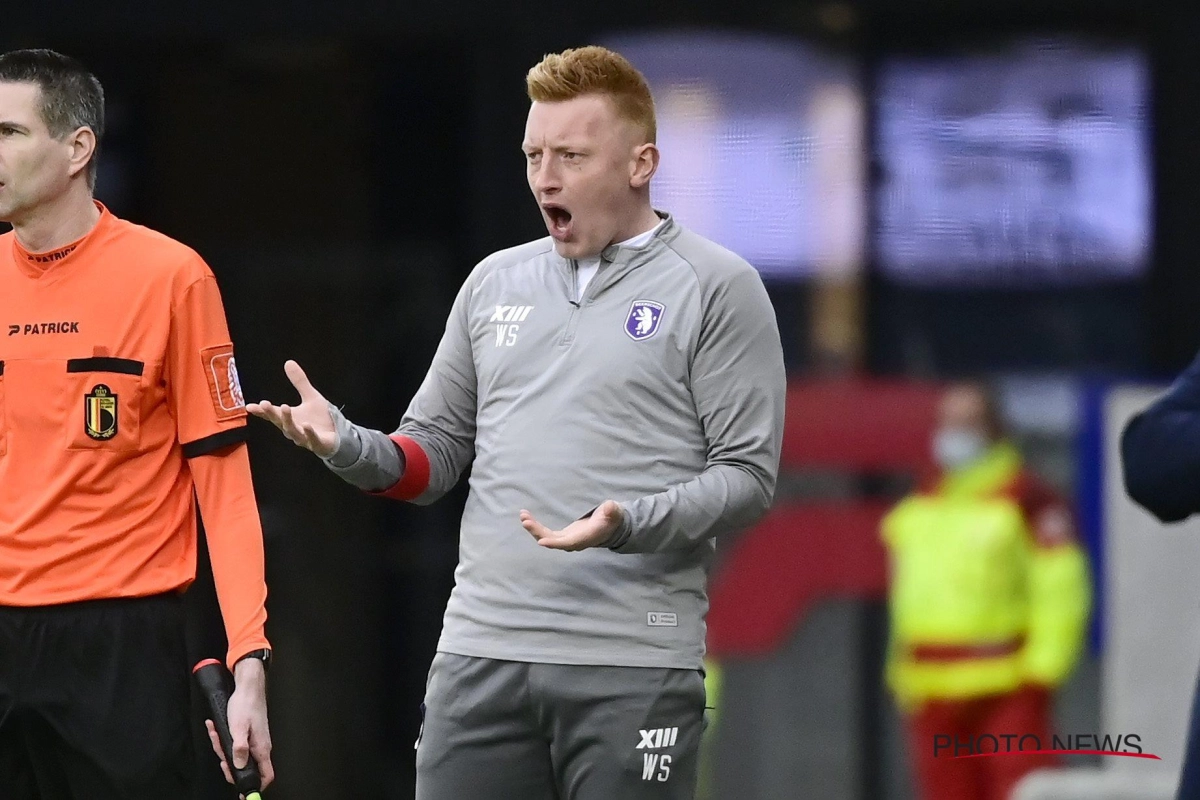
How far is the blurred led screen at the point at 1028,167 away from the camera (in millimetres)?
6309

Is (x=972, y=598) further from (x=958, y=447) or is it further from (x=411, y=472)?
(x=411, y=472)

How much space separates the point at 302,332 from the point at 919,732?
2689 mm

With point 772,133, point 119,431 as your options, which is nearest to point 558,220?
point 119,431

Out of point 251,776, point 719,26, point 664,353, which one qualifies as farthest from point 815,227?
point 251,776

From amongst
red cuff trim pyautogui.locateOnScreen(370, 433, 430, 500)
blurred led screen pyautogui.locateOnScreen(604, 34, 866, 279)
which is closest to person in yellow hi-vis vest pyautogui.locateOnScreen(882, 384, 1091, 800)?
blurred led screen pyautogui.locateOnScreen(604, 34, 866, 279)

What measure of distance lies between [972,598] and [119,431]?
163 inches

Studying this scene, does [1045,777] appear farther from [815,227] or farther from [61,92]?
[61,92]

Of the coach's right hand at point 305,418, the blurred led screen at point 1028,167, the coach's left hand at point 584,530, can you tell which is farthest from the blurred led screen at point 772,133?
the coach's left hand at point 584,530

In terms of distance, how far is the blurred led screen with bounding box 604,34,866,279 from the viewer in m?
6.36

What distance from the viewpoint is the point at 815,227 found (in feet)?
21.1

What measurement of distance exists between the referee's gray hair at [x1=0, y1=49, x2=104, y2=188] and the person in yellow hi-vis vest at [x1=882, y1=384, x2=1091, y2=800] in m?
3.92

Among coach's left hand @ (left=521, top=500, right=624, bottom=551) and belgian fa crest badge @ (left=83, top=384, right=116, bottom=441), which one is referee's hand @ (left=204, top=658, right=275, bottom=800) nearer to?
belgian fa crest badge @ (left=83, top=384, right=116, bottom=441)

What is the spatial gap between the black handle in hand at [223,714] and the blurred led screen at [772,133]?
140 inches

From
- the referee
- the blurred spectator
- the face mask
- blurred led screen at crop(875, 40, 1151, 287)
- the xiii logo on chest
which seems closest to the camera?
the blurred spectator
